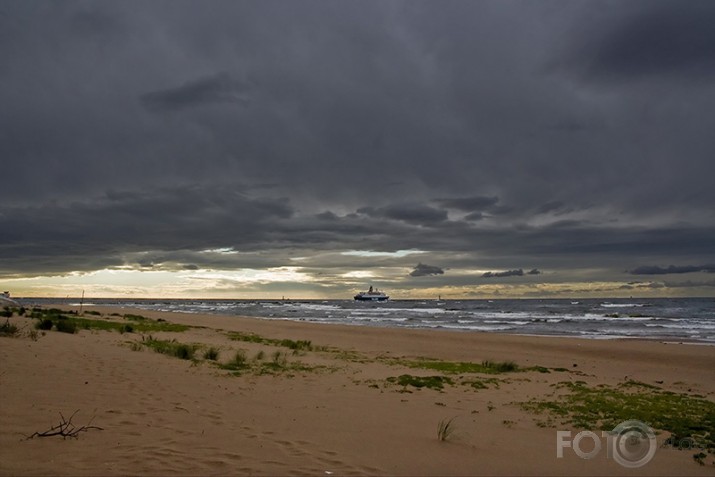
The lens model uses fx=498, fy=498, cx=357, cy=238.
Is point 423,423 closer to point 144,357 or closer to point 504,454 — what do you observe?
point 504,454

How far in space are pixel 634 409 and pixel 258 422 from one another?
321 inches

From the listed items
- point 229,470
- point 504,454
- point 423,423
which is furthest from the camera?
point 423,423

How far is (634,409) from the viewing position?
35.9 feet

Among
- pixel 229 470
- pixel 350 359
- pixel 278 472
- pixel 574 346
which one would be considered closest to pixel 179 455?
pixel 229 470

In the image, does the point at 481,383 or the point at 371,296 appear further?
the point at 371,296

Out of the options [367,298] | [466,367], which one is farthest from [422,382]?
[367,298]

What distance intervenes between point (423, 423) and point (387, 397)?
2564 mm

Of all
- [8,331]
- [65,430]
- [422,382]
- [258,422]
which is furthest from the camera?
[8,331]

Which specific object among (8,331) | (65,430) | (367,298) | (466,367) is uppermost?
(367,298)

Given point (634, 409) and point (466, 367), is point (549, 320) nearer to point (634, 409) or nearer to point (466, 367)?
point (466, 367)

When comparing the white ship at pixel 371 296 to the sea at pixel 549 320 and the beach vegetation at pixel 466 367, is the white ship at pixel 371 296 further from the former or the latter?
the beach vegetation at pixel 466 367

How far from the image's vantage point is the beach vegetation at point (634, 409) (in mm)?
9250

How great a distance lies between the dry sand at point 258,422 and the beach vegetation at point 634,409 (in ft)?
2.14

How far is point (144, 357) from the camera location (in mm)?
15547
